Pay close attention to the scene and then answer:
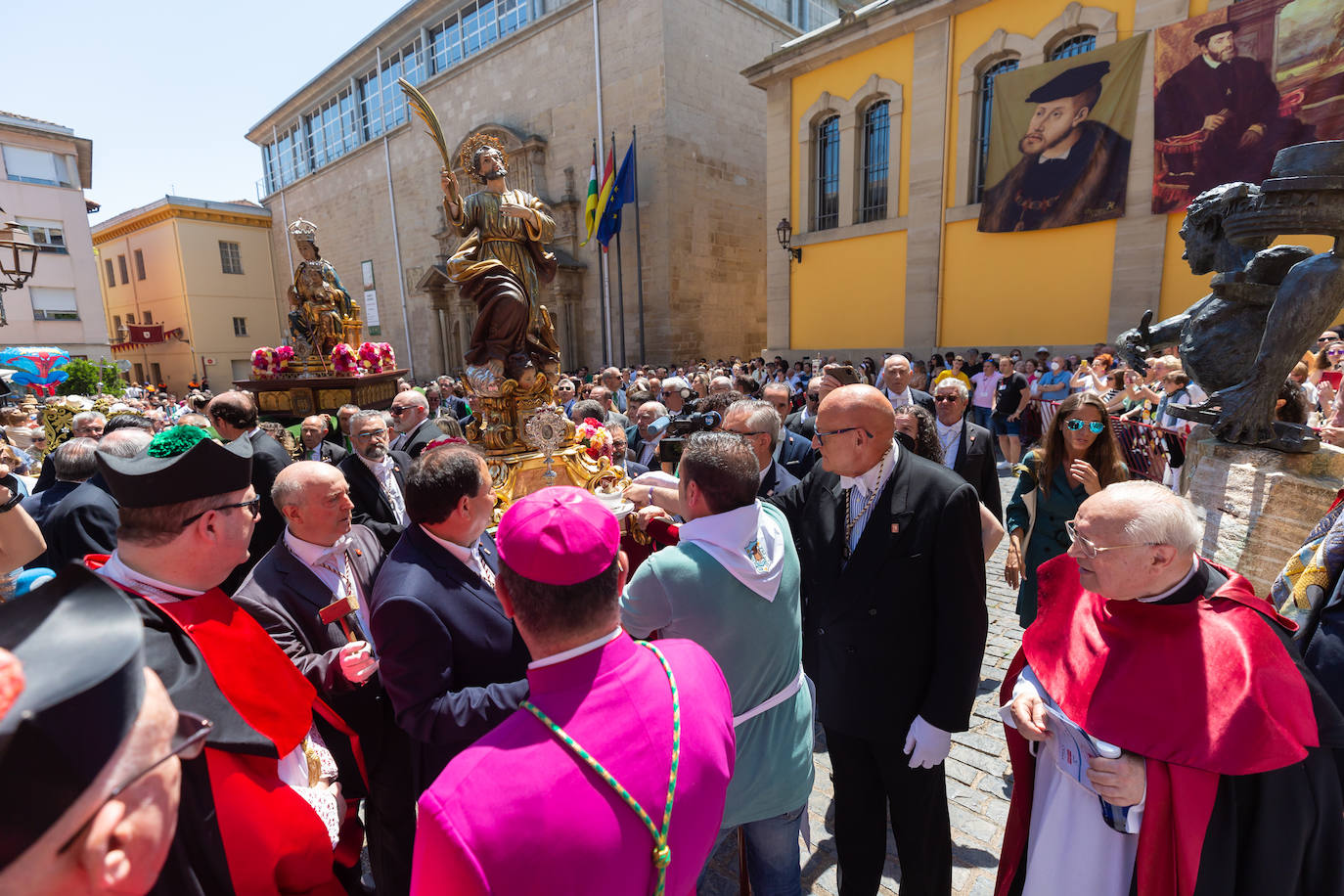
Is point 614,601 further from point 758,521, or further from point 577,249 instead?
point 577,249

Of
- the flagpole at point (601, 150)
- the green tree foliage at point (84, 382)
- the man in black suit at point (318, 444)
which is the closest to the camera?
A: the man in black suit at point (318, 444)

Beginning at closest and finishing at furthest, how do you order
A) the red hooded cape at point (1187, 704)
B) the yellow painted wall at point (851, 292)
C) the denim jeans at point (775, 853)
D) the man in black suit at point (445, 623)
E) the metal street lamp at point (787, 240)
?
the red hooded cape at point (1187, 704)
the man in black suit at point (445, 623)
the denim jeans at point (775, 853)
the yellow painted wall at point (851, 292)
the metal street lamp at point (787, 240)

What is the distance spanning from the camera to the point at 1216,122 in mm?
10812

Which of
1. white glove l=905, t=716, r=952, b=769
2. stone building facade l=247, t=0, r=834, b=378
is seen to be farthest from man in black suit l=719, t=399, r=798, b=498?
stone building facade l=247, t=0, r=834, b=378

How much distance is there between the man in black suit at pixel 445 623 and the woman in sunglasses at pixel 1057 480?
2972mm

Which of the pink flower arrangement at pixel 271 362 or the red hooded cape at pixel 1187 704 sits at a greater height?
the pink flower arrangement at pixel 271 362

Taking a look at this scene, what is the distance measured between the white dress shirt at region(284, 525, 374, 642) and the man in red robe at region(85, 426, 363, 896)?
1.89ft

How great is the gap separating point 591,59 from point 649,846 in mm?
23174

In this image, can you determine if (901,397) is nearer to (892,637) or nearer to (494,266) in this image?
(494,266)

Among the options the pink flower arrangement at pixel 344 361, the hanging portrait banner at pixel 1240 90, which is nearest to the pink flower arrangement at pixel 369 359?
the pink flower arrangement at pixel 344 361

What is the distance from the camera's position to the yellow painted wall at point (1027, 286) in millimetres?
12734

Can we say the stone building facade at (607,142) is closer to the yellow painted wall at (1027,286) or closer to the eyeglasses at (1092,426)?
the yellow painted wall at (1027,286)

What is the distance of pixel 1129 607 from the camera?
1688 millimetres

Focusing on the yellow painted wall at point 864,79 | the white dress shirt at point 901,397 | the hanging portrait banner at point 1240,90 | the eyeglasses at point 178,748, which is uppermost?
the yellow painted wall at point 864,79
